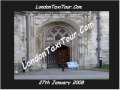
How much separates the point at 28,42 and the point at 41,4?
24.3 feet

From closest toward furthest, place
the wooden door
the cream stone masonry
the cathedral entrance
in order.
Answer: the cream stone masonry, the cathedral entrance, the wooden door

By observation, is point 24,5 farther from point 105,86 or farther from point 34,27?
point 34,27

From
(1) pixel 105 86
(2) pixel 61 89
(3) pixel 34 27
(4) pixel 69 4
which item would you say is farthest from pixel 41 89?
(3) pixel 34 27

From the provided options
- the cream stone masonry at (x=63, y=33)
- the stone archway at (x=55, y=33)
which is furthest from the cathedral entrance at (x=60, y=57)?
the cream stone masonry at (x=63, y=33)

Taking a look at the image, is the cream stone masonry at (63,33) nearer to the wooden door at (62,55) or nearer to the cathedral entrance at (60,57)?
the cathedral entrance at (60,57)

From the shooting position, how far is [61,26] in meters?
19.9

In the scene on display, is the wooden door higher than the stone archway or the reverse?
the reverse

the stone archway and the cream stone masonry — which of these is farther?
the stone archway

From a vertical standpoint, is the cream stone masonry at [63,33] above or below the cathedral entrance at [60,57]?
above

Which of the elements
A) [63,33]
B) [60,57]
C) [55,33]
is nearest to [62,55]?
[60,57]

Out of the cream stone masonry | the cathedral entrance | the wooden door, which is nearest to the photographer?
the cream stone masonry

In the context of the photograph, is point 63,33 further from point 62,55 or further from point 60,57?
point 60,57

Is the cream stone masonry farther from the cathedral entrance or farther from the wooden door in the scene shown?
the wooden door

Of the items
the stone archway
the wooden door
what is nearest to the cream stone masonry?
the stone archway
